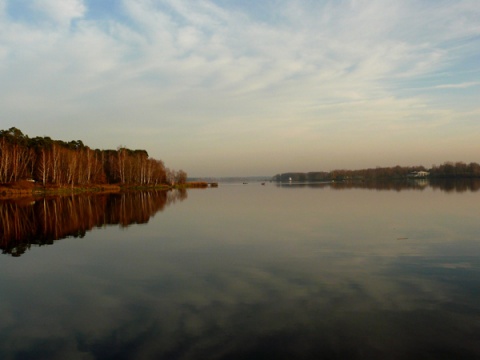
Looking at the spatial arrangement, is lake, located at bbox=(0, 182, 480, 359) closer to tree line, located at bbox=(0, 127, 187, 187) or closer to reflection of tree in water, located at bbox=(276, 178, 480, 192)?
tree line, located at bbox=(0, 127, 187, 187)

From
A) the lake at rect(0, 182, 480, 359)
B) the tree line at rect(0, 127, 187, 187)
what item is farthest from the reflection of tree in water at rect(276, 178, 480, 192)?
the lake at rect(0, 182, 480, 359)

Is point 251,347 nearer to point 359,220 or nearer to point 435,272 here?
point 435,272

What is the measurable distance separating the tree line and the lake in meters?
62.0

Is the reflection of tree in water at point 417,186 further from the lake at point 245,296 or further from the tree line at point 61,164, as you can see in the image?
the lake at point 245,296

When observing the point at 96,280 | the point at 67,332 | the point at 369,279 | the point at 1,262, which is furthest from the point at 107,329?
the point at 1,262

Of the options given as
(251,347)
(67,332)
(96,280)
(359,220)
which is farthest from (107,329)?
(359,220)

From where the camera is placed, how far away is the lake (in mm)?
7566

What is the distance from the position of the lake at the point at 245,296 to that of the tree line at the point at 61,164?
62.0 m

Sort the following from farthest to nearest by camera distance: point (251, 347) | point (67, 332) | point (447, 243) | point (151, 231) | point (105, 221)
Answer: point (105, 221), point (151, 231), point (447, 243), point (67, 332), point (251, 347)

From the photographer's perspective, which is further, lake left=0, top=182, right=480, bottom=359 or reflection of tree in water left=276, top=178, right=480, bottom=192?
reflection of tree in water left=276, top=178, right=480, bottom=192

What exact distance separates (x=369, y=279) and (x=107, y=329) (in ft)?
27.9

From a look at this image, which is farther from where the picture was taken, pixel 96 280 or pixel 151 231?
pixel 151 231

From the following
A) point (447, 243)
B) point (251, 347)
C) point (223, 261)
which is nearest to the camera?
point (251, 347)

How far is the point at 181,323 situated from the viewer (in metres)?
8.77
